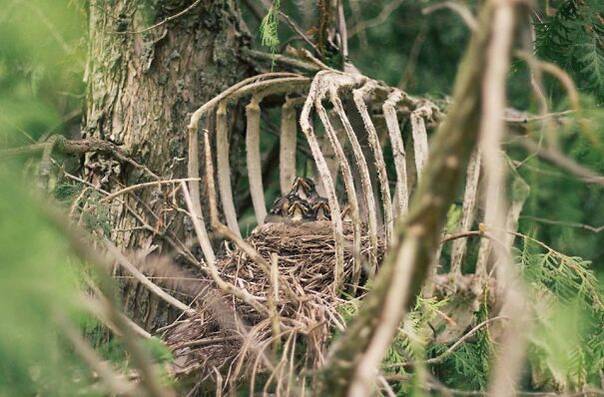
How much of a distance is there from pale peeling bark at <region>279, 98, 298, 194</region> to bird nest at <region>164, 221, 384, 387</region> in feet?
1.26

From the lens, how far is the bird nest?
191 cm

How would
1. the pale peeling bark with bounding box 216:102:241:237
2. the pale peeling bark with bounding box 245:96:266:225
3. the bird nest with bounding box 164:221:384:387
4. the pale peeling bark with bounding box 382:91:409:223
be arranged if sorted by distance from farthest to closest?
the pale peeling bark with bounding box 245:96:266:225 → the pale peeling bark with bounding box 216:102:241:237 → the pale peeling bark with bounding box 382:91:409:223 → the bird nest with bounding box 164:221:384:387

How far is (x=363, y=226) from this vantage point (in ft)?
9.34

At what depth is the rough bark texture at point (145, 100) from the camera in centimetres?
275

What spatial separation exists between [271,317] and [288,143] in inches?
53.4

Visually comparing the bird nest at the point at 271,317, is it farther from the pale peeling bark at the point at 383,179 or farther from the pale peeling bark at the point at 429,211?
the pale peeling bark at the point at 429,211

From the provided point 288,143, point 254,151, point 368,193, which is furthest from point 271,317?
point 288,143

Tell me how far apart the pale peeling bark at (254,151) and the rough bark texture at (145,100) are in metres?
0.18

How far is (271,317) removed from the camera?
1.88m

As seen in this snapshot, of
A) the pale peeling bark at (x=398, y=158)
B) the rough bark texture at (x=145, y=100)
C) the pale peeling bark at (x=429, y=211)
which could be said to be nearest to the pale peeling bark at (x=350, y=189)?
the pale peeling bark at (x=398, y=158)

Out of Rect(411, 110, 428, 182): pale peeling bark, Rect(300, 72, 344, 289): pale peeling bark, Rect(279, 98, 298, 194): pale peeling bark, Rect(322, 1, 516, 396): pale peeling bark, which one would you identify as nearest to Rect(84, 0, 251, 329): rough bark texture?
Rect(279, 98, 298, 194): pale peeling bark

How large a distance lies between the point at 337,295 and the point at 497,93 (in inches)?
51.7

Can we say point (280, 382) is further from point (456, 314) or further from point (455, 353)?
point (456, 314)

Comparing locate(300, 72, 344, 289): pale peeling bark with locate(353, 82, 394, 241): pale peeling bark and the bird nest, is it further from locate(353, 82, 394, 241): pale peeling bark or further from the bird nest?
locate(353, 82, 394, 241): pale peeling bark
